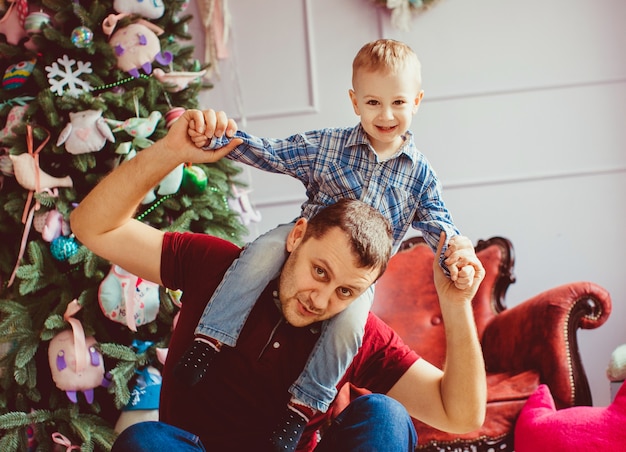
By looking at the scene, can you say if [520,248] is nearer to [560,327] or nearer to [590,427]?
[560,327]

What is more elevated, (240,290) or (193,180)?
(193,180)

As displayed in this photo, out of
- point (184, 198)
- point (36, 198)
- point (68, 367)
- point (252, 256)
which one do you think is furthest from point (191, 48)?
point (252, 256)

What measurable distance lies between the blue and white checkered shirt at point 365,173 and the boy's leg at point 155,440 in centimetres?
54

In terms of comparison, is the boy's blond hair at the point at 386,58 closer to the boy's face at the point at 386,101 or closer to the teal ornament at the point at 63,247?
the boy's face at the point at 386,101

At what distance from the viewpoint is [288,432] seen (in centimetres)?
129

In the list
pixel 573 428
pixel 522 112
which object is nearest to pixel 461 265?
pixel 573 428

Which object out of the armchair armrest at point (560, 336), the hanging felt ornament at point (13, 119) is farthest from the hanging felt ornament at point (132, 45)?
the armchair armrest at point (560, 336)

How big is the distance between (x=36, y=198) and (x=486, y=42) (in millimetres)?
2042

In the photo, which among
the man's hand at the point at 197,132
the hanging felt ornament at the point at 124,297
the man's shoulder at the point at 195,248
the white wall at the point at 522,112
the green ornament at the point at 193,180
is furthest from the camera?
the white wall at the point at 522,112

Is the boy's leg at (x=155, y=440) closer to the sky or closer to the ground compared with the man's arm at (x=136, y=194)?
closer to the ground

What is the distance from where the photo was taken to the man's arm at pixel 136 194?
1.32m

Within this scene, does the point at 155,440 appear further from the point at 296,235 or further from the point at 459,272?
the point at 459,272

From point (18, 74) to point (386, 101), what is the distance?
137 cm

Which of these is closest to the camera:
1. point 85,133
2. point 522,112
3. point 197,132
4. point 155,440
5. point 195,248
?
point 155,440
